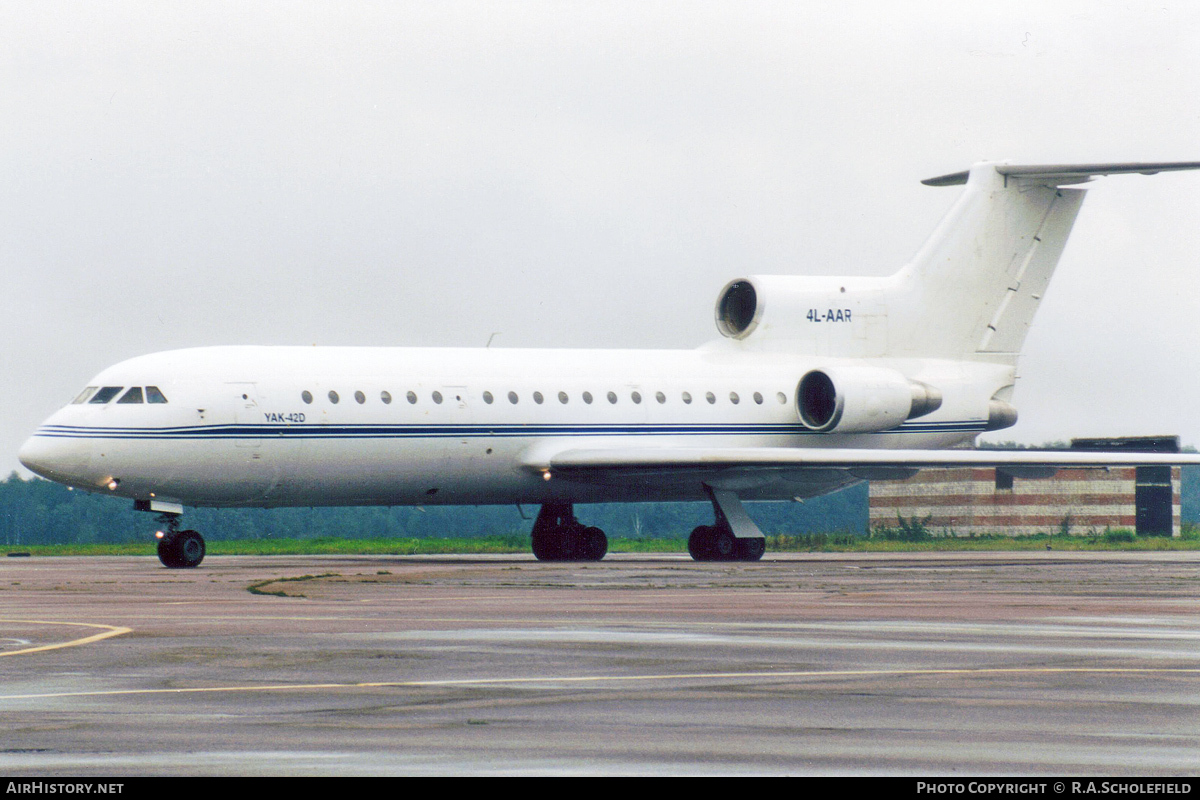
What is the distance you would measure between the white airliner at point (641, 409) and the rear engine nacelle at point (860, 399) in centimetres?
5

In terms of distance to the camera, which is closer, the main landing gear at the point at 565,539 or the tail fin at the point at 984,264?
the main landing gear at the point at 565,539

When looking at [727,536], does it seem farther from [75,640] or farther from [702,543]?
[75,640]

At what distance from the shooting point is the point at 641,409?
3666 centimetres

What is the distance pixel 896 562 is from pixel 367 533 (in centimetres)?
1667

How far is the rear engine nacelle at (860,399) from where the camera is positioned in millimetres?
37438

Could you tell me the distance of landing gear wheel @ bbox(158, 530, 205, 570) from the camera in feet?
101

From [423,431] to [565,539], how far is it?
5651mm

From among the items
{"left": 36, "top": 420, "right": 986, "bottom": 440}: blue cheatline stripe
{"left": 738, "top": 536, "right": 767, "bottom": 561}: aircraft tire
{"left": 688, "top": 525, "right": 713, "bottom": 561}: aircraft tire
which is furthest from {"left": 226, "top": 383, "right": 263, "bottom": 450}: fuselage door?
{"left": 738, "top": 536, "right": 767, "bottom": 561}: aircraft tire

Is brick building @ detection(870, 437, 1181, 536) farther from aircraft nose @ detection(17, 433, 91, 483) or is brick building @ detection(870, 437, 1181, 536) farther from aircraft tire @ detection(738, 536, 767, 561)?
aircraft nose @ detection(17, 433, 91, 483)

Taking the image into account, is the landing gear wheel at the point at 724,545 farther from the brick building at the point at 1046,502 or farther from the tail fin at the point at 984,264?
the brick building at the point at 1046,502

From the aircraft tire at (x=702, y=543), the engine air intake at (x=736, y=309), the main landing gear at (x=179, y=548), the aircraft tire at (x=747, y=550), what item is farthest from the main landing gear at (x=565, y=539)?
the main landing gear at (x=179, y=548)

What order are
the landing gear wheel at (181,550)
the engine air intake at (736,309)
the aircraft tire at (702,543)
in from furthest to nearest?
the engine air intake at (736,309)
the aircraft tire at (702,543)
the landing gear wheel at (181,550)

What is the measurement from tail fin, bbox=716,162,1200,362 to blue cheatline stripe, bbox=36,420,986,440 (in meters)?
1.98

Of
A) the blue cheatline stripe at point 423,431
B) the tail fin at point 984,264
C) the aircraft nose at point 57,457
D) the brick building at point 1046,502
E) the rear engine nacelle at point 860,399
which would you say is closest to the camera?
the aircraft nose at point 57,457
